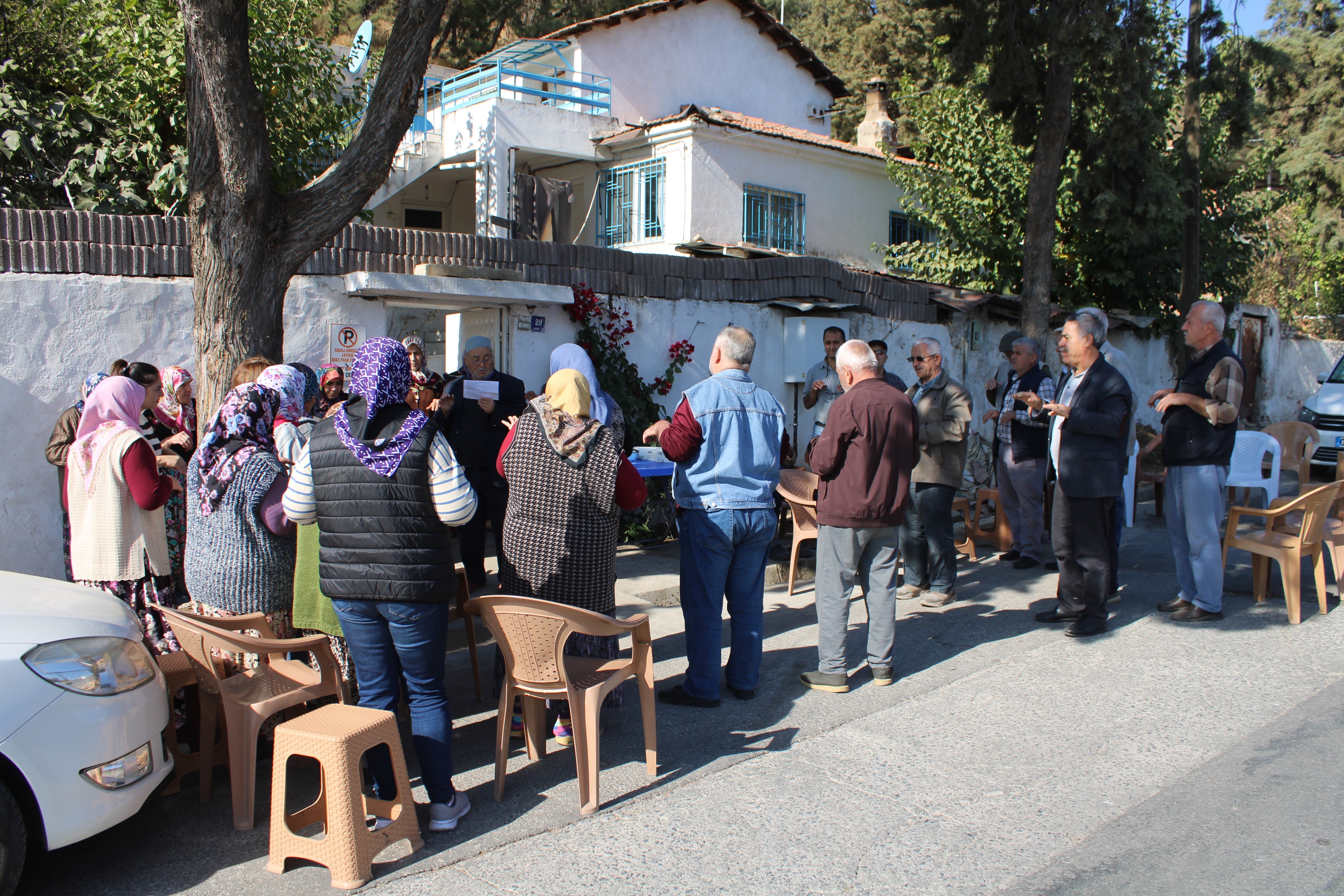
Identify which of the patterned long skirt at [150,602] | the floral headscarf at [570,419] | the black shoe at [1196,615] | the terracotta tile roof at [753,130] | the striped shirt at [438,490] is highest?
the terracotta tile roof at [753,130]

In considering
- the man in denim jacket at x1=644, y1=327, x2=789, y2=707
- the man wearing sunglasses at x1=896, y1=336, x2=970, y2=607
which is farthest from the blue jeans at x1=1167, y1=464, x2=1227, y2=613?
the man in denim jacket at x1=644, y1=327, x2=789, y2=707

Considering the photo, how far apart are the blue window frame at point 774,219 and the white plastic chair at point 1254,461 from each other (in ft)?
33.1

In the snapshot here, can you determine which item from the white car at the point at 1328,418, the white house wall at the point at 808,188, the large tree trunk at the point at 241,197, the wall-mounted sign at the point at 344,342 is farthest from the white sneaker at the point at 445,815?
the white car at the point at 1328,418

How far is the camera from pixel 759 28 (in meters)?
21.8

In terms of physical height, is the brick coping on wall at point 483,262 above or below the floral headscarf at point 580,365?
above

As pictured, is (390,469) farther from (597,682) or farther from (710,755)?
(710,755)

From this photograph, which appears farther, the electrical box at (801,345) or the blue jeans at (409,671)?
the electrical box at (801,345)

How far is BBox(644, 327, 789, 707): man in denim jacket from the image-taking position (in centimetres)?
469

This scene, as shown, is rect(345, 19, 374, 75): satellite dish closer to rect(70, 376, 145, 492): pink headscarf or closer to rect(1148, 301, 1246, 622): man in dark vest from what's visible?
rect(70, 376, 145, 492): pink headscarf

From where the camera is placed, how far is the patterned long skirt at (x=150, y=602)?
4.31 meters

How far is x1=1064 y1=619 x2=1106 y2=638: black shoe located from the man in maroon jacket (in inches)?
61.1

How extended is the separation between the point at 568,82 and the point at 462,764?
51.4 feet

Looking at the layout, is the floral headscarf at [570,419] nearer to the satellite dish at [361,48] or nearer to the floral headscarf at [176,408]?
the floral headscarf at [176,408]

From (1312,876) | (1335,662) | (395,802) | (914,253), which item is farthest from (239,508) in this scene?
(914,253)
